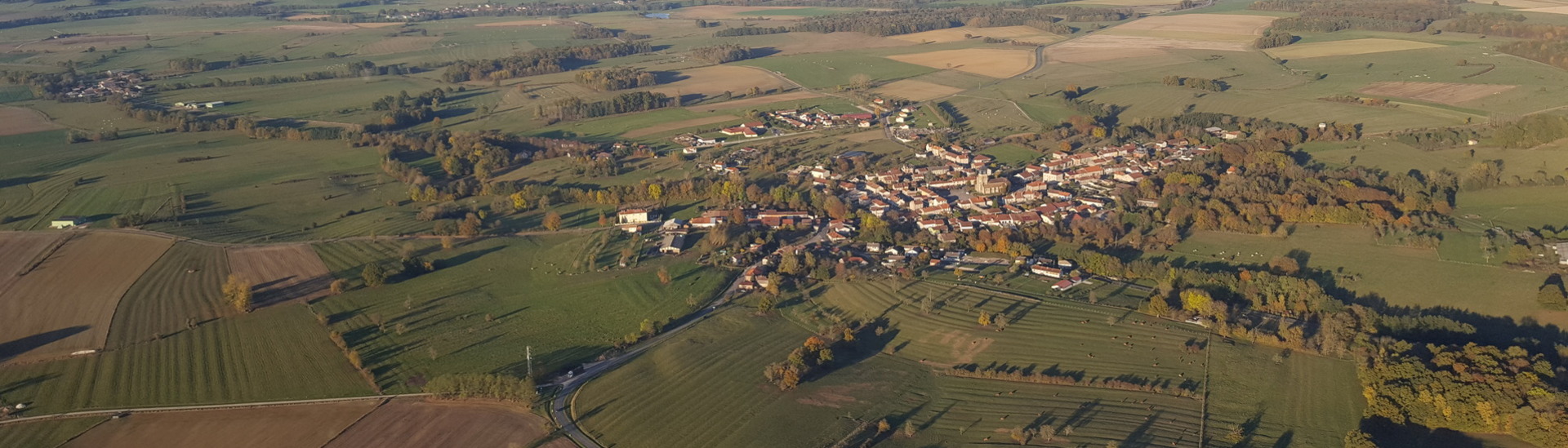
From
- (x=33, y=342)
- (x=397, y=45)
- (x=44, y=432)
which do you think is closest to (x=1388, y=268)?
(x=44, y=432)

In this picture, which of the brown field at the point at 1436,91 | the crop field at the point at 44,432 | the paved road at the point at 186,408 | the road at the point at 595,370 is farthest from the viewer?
the brown field at the point at 1436,91

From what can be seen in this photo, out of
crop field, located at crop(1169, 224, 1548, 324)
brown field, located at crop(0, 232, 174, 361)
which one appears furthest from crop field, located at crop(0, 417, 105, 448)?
crop field, located at crop(1169, 224, 1548, 324)

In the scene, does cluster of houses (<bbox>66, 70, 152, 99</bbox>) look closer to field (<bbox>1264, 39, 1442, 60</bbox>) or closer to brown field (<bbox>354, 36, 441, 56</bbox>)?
brown field (<bbox>354, 36, 441, 56</bbox>)

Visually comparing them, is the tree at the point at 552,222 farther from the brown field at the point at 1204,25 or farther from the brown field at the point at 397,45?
the brown field at the point at 1204,25

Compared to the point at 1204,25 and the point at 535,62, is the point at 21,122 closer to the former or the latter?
the point at 535,62

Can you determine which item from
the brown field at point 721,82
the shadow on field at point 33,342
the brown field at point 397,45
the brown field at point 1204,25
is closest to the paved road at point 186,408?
the shadow on field at point 33,342
